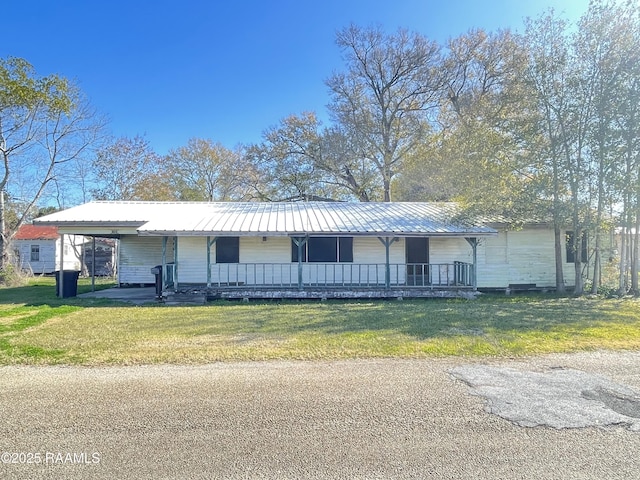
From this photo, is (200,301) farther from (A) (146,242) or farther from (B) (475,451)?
(B) (475,451)

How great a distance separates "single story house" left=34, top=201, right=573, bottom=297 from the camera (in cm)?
1231

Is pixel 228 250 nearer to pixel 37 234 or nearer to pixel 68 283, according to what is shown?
pixel 68 283

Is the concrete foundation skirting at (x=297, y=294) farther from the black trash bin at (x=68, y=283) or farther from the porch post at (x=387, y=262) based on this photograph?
the black trash bin at (x=68, y=283)

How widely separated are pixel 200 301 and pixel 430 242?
26.9 feet

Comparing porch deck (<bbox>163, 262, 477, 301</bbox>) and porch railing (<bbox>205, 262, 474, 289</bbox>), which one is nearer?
porch deck (<bbox>163, 262, 477, 301</bbox>)

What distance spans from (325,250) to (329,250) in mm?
142

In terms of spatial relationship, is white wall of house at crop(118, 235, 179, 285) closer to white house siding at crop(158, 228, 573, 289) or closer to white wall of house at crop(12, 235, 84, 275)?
white house siding at crop(158, 228, 573, 289)

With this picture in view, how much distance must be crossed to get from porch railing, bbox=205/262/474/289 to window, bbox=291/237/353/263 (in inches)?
13.2

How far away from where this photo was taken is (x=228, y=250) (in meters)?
13.5

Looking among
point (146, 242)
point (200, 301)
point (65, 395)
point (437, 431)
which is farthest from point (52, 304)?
point (437, 431)

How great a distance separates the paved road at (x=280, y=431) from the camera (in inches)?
115

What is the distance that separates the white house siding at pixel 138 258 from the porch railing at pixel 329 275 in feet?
16.4

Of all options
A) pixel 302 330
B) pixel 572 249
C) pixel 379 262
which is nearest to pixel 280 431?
pixel 302 330

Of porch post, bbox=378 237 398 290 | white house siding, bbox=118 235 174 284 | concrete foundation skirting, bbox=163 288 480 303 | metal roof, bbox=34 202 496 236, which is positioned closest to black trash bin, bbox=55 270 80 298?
metal roof, bbox=34 202 496 236
